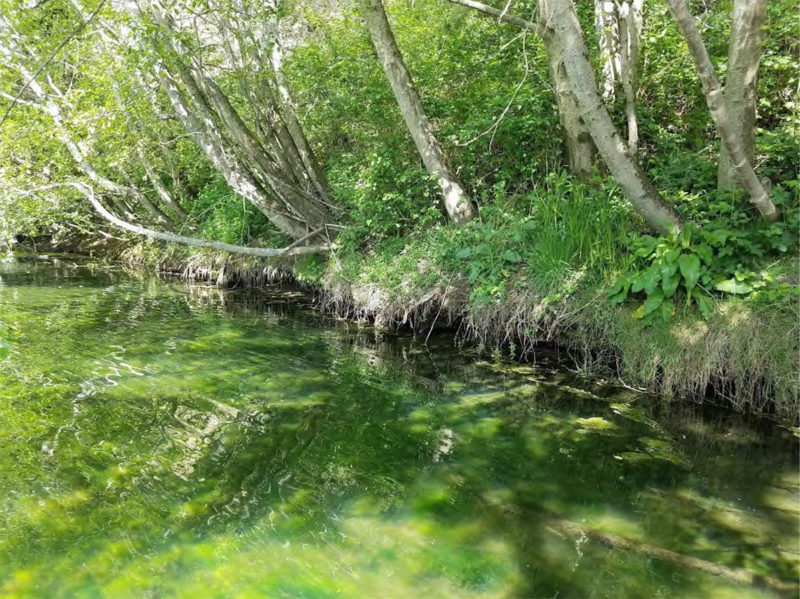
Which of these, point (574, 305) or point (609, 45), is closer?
point (574, 305)

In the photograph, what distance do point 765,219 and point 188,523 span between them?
17.8 feet

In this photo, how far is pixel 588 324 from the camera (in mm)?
5781

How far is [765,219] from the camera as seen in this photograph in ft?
16.4

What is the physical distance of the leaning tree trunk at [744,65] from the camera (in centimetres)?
470

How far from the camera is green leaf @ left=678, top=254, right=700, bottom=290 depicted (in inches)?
195

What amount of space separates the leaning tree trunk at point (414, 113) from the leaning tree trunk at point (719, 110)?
11.5 ft

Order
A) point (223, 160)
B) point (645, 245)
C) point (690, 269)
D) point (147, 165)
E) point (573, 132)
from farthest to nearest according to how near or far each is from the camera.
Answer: point (147, 165) < point (223, 160) < point (573, 132) < point (645, 245) < point (690, 269)

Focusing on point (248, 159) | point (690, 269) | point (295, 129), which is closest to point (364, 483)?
point (690, 269)

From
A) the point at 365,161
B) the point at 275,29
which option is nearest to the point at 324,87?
the point at 275,29

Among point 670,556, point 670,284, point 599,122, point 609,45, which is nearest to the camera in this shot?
point 670,556

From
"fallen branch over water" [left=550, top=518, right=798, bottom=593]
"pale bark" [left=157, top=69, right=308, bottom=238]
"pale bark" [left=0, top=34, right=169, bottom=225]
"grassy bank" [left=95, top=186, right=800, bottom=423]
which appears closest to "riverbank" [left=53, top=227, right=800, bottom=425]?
"grassy bank" [left=95, top=186, right=800, bottom=423]

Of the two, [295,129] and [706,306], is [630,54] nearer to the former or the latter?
[706,306]

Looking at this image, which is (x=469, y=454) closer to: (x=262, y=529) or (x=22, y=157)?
(x=262, y=529)

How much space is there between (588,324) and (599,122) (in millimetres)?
2084
